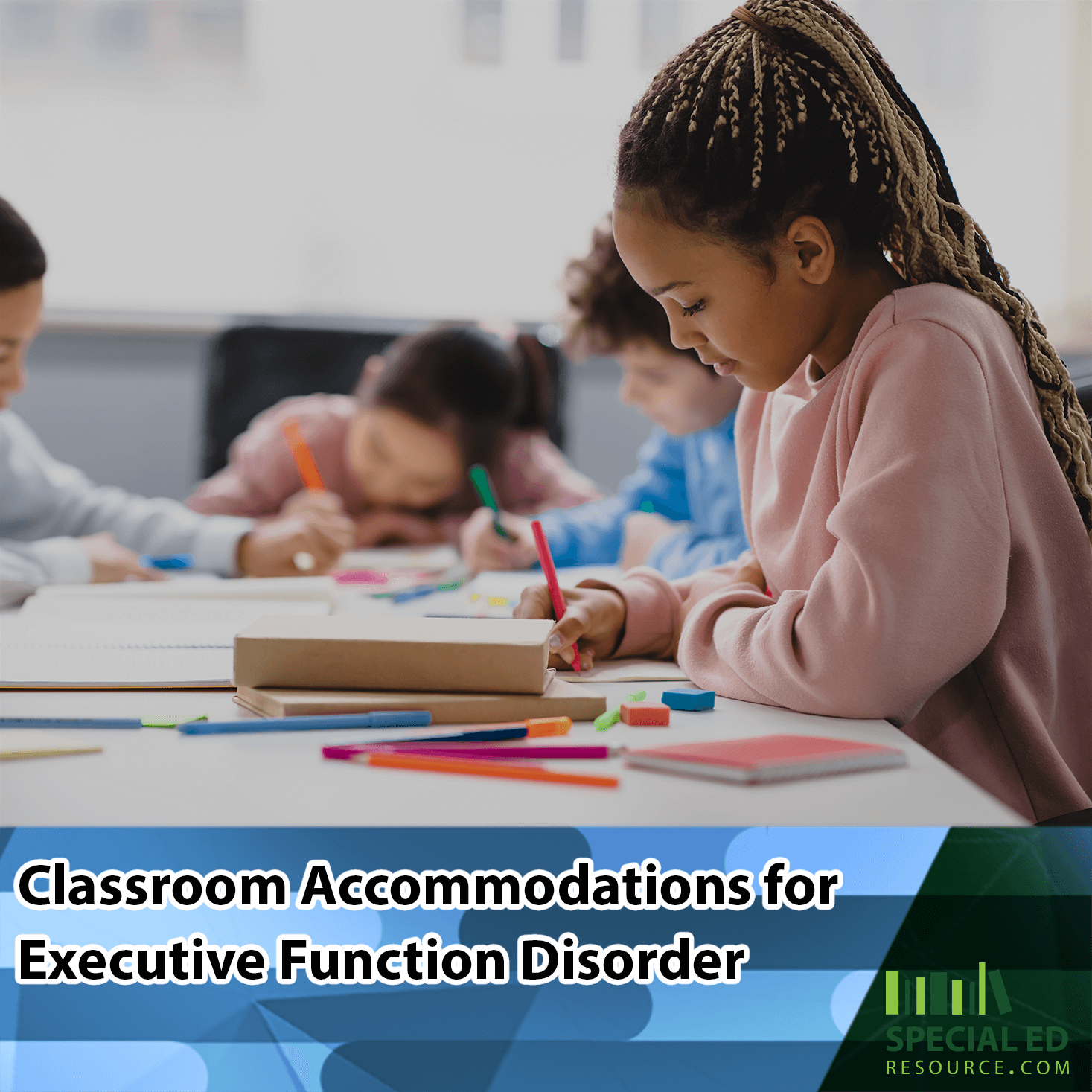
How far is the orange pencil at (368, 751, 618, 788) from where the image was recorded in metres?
0.41

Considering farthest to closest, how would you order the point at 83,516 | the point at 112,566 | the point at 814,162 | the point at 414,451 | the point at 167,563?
the point at 414,451 → the point at 83,516 → the point at 167,563 → the point at 112,566 → the point at 814,162

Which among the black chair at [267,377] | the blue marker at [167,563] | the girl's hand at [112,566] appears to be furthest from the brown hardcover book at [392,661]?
the black chair at [267,377]

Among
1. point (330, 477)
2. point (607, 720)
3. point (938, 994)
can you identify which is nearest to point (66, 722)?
point (607, 720)

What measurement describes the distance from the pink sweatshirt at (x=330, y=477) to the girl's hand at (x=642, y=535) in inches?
16.5

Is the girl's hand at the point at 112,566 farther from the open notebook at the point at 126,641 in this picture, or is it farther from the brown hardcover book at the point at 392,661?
the brown hardcover book at the point at 392,661

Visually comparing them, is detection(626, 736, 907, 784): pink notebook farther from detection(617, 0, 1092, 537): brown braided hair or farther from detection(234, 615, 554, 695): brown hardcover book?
detection(617, 0, 1092, 537): brown braided hair

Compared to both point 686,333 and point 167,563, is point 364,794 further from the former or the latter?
point 167,563

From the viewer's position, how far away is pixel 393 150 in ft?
7.38

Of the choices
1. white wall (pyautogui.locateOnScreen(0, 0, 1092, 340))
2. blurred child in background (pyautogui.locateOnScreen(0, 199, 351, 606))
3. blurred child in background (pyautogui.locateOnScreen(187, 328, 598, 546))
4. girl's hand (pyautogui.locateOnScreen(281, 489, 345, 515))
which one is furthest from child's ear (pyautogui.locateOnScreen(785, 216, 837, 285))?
white wall (pyautogui.locateOnScreen(0, 0, 1092, 340))

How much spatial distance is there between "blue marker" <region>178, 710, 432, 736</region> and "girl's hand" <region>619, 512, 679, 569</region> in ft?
2.91

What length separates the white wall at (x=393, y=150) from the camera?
7.14ft

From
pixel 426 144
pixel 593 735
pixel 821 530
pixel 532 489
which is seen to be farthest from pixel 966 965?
pixel 426 144

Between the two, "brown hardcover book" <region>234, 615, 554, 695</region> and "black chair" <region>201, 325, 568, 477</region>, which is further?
"black chair" <region>201, 325, 568, 477</region>

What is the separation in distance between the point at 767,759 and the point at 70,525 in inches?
52.3
